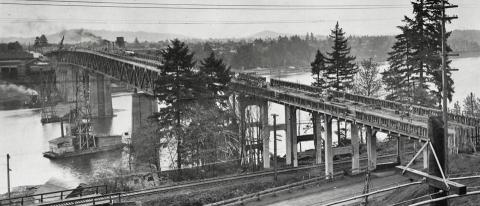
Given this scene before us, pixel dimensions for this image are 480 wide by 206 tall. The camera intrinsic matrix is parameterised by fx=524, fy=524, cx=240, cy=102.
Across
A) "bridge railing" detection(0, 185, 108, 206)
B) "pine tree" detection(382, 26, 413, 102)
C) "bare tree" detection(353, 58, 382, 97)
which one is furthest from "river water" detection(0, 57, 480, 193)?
"pine tree" detection(382, 26, 413, 102)

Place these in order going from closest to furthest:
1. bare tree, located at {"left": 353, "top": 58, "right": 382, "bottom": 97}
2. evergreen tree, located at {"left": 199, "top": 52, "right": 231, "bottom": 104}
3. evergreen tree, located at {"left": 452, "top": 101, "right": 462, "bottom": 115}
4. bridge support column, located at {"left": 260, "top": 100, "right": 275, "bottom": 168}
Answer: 1. evergreen tree, located at {"left": 452, "top": 101, "right": 462, "bottom": 115}
2. bridge support column, located at {"left": 260, "top": 100, "right": 275, "bottom": 168}
3. evergreen tree, located at {"left": 199, "top": 52, "right": 231, "bottom": 104}
4. bare tree, located at {"left": 353, "top": 58, "right": 382, "bottom": 97}

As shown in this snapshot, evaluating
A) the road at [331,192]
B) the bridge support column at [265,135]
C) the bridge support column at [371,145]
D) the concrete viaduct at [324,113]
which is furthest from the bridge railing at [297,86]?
the road at [331,192]

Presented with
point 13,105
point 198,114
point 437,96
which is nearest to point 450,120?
point 437,96

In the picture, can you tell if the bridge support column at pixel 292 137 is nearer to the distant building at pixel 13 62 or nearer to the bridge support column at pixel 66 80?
the distant building at pixel 13 62

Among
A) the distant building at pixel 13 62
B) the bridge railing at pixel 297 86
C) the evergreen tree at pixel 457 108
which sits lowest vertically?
the evergreen tree at pixel 457 108

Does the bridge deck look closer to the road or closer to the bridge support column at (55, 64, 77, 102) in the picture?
the road

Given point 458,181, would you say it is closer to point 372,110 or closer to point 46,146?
point 372,110

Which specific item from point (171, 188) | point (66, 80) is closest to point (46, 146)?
point (66, 80)
